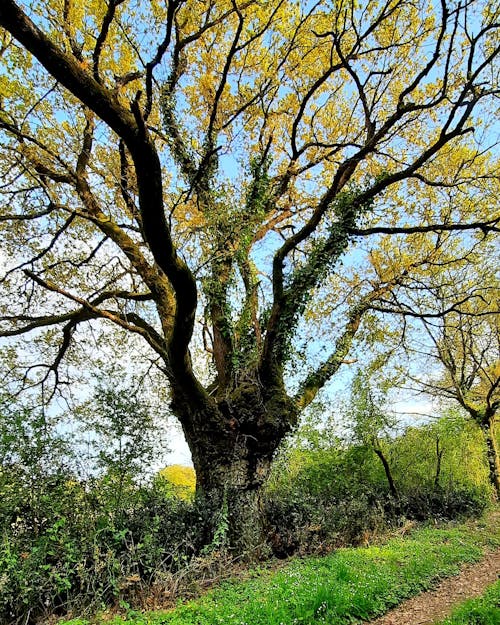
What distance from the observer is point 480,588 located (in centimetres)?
492

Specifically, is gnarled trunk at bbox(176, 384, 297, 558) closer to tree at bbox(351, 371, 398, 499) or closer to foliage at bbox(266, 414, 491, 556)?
foliage at bbox(266, 414, 491, 556)

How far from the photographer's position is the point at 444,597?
4.66 m

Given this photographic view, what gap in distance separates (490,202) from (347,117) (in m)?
3.76

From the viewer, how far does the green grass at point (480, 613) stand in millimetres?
3346

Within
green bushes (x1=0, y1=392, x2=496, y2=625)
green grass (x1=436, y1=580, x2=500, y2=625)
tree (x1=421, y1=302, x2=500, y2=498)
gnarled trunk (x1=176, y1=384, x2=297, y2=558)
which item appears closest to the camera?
green grass (x1=436, y1=580, x2=500, y2=625)

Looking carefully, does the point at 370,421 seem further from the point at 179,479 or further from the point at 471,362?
the point at 471,362

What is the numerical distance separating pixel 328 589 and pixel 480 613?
4.51 ft

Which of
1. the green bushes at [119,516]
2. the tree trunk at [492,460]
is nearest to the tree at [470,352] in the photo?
the tree trunk at [492,460]

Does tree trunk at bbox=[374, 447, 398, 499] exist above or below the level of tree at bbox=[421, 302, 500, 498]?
below

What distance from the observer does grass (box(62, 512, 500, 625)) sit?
3.55 meters

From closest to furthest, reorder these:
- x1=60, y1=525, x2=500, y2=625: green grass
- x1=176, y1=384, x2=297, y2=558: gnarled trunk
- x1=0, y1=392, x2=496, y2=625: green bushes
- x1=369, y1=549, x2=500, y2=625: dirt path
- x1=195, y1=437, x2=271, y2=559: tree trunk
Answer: x1=60, y1=525, x2=500, y2=625: green grass → x1=369, y1=549, x2=500, y2=625: dirt path → x1=0, y1=392, x2=496, y2=625: green bushes → x1=195, y1=437, x2=271, y2=559: tree trunk → x1=176, y1=384, x2=297, y2=558: gnarled trunk

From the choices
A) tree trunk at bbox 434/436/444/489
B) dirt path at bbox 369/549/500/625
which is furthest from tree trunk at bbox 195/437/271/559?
tree trunk at bbox 434/436/444/489

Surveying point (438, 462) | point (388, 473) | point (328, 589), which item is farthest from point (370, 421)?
point (328, 589)

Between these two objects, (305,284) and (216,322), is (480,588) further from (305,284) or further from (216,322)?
(216,322)
